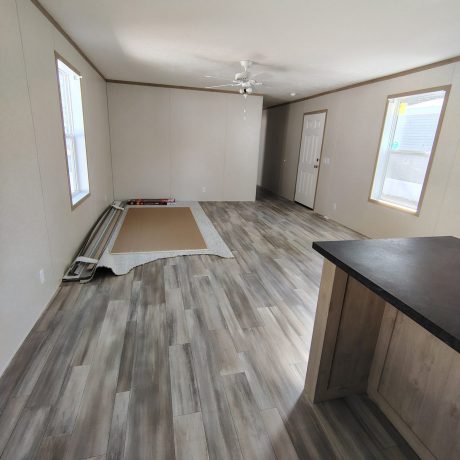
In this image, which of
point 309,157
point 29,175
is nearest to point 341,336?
point 29,175

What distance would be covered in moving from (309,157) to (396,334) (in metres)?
5.62

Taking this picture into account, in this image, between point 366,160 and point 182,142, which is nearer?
point 366,160

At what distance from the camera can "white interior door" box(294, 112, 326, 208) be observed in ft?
20.2

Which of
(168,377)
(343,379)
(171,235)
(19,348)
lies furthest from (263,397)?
(171,235)

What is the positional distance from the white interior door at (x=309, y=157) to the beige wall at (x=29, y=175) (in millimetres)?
4719

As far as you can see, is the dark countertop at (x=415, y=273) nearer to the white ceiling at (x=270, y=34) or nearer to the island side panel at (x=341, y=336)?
the island side panel at (x=341, y=336)

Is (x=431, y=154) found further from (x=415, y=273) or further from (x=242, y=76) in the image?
(x=415, y=273)

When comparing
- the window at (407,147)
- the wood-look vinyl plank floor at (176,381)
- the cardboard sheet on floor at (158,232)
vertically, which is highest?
the window at (407,147)

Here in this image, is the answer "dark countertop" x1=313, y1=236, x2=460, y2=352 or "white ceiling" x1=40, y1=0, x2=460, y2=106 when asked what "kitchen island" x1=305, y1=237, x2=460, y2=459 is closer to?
"dark countertop" x1=313, y1=236, x2=460, y2=352

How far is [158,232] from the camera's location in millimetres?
4453

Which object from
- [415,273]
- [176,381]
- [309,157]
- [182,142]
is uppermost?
[182,142]

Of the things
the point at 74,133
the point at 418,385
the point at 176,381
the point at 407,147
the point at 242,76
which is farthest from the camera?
the point at 242,76

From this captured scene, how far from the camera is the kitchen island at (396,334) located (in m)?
1.07

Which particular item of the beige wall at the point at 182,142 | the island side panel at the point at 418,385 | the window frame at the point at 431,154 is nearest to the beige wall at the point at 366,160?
the window frame at the point at 431,154
